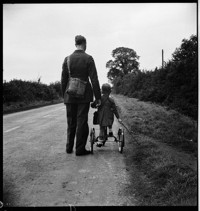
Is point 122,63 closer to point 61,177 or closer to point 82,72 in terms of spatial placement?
point 82,72

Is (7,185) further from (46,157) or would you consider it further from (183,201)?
(183,201)

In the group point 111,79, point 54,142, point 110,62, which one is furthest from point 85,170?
point 54,142

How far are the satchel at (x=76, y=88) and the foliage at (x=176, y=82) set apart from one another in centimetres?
368

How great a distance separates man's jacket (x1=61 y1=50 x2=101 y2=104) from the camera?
15.8 ft

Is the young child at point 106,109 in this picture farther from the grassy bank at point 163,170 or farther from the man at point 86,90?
the grassy bank at point 163,170

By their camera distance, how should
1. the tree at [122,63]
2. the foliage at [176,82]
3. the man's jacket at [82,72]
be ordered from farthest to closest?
the foliage at [176,82] < the man's jacket at [82,72] < the tree at [122,63]

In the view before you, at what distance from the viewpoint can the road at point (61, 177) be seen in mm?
3119

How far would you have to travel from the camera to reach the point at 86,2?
265 cm

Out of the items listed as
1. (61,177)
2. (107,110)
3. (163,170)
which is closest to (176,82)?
(107,110)

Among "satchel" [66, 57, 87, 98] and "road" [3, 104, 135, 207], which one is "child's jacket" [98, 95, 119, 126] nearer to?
"road" [3, 104, 135, 207]

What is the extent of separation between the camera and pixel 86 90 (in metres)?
4.88

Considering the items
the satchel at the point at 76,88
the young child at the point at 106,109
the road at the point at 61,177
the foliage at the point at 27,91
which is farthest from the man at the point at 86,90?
the foliage at the point at 27,91

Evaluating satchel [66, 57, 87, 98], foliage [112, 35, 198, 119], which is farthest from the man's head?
foliage [112, 35, 198, 119]
